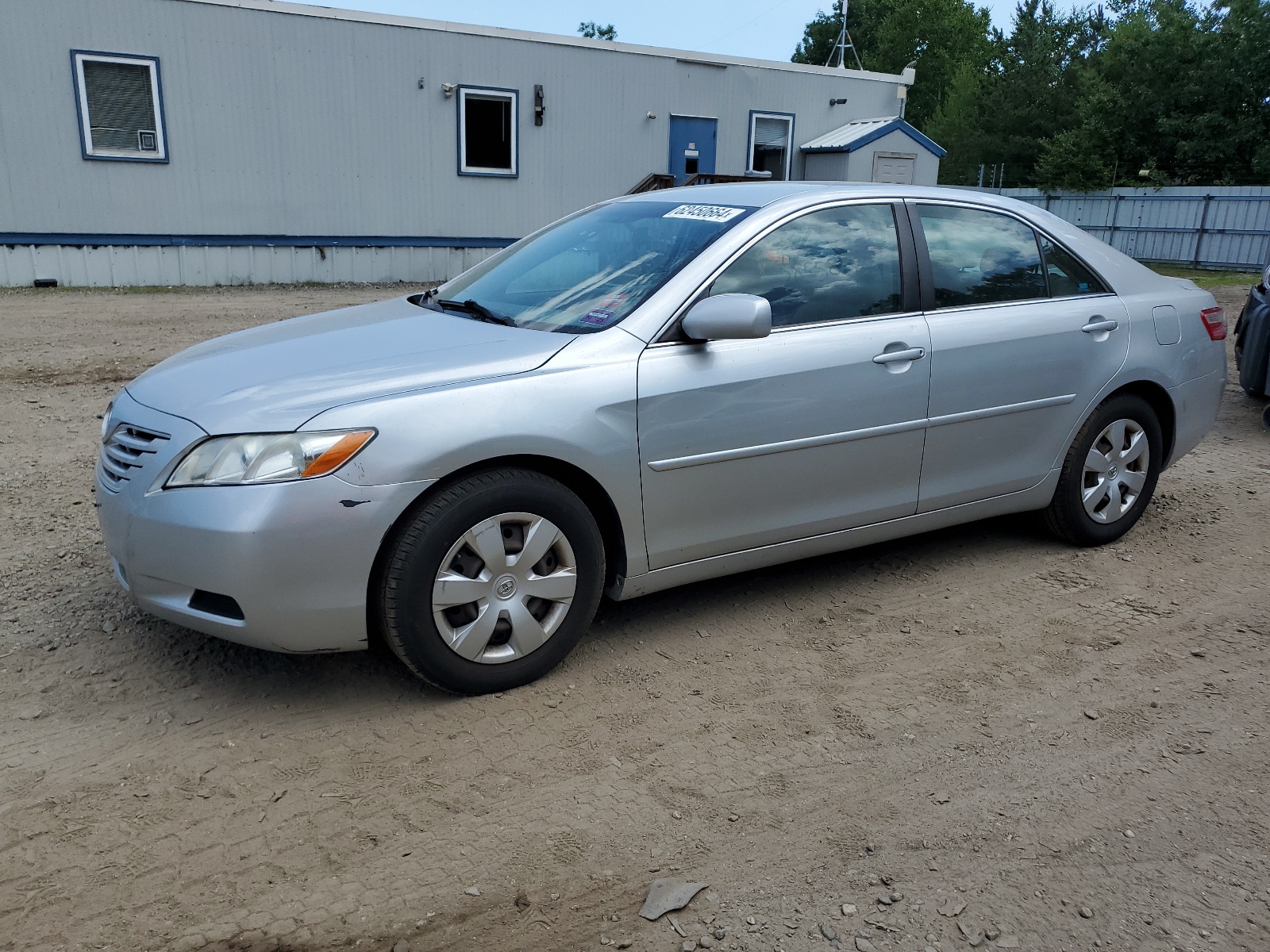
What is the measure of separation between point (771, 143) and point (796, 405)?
17.0m

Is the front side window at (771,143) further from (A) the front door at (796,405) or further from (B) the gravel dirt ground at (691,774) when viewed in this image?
(B) the gravel dirt ground at (691,774)

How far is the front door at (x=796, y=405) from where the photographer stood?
3.64 meters

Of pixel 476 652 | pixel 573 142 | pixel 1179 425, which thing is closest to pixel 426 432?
pixel 476 652

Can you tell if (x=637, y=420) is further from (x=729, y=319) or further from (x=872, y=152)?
(x=872, y=152)

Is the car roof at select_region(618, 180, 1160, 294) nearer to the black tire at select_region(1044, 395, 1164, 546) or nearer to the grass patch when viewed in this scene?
the black tire at select_region(1044, 395, 1164, 546)

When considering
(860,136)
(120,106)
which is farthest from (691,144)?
(120,106)

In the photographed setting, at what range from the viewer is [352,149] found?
1595 cm

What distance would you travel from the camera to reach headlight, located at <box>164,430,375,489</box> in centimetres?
305

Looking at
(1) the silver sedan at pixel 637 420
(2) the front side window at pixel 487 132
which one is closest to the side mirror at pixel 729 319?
(1) the silver sedan at pixel 637 420

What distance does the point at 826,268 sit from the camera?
13.4ft

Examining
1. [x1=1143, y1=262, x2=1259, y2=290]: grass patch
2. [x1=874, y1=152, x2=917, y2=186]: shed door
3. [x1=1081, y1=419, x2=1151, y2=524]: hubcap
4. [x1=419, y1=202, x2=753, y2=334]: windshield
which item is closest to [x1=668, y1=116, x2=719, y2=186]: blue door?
[x1=874, y1=152, x2=917, y2=186]: shed door

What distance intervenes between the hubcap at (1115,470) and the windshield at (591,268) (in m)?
2.14

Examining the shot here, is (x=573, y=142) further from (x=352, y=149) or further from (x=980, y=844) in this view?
(x=980, y=844)

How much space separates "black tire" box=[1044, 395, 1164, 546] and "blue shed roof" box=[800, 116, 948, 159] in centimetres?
1503
